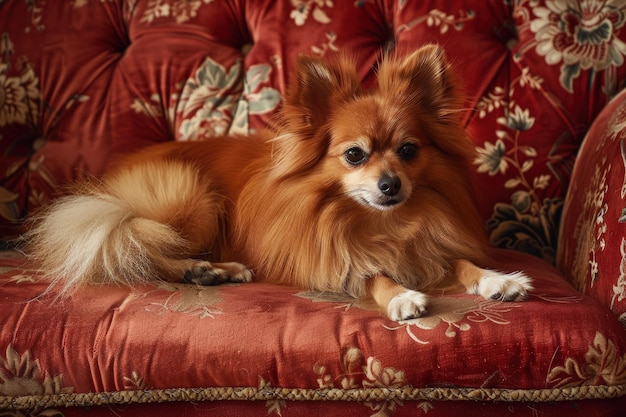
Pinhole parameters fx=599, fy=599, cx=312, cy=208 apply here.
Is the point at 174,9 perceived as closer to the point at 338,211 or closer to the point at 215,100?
the point at 215,100

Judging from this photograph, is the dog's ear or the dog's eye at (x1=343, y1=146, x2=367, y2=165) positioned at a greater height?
the dog's ear

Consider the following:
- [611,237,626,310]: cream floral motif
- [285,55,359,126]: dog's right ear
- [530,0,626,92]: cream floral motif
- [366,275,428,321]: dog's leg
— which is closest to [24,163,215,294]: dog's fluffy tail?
[285,55,359,126]: dog's right ear

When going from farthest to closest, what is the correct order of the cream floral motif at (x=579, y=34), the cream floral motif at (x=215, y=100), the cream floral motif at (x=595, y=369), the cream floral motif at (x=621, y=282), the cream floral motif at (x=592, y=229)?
the cream floral motif at (x=215, y=100) → the cream floral motif at (x=579, y=34) → the cream floral motif at (x=592, y=229) → the cream floral motif at (x=621, y=282) → the cream floral motif at (x=595, y=369)

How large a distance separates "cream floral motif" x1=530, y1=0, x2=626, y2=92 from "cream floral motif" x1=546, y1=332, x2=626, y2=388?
3.79 ft

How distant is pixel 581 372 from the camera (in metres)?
1.22

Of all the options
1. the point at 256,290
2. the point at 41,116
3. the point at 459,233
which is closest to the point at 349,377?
the point at 256,290

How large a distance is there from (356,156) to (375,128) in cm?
9

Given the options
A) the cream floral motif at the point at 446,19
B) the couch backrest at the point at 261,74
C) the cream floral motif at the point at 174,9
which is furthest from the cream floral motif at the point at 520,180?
the cream floral motif at the point at 174,9

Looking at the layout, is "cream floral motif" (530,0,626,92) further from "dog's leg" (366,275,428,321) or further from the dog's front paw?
the dog's front paw

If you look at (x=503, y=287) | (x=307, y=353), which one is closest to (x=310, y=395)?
(x=307, y=353)

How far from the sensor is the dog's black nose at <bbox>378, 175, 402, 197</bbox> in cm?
160

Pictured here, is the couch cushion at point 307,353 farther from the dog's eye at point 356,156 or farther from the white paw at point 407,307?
the dog's eye at point 356,156

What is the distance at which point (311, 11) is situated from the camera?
2.27 metres

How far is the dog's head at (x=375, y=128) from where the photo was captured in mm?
1672
